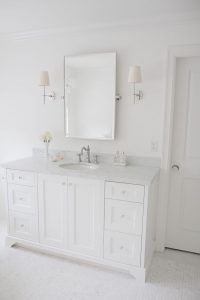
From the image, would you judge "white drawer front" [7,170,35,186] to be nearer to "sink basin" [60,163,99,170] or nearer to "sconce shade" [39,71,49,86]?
"sink basin" [60,163,99,170]

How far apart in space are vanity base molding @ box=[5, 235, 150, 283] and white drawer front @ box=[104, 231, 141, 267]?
56 millimetres

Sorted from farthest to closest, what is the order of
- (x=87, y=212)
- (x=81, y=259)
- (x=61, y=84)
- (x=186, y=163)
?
(x=61, y=84) < (x=186, y=163) < (x=81, y=259) < (x=87, y=212)

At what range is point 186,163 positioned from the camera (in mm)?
2654

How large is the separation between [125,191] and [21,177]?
1121 millimetres

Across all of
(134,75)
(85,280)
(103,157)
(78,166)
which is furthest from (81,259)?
(134,75)

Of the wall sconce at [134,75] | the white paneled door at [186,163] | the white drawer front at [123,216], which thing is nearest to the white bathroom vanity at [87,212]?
the white drawer front at [123,216]

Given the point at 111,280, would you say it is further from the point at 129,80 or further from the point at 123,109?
the point at 129,80

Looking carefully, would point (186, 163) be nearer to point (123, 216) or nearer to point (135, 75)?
point (123, 216)

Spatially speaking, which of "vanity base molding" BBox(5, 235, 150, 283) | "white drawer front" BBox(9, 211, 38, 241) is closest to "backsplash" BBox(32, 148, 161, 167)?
"white drawer front" BBox(9, 211, 38, 241)

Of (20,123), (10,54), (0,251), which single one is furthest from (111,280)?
(10,54)

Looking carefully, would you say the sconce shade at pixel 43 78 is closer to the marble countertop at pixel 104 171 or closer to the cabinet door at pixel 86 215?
the marble countertop at pixel 104 171

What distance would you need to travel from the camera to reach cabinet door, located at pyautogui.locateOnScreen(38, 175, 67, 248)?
8.10 feet

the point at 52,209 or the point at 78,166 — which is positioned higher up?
the point at 78,166

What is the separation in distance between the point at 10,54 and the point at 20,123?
0.88 meters
